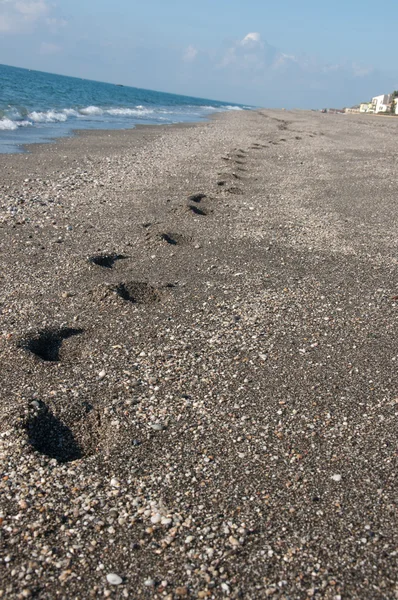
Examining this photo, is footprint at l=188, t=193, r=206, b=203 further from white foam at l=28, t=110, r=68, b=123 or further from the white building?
the white building

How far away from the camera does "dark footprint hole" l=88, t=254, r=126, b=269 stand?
642cm

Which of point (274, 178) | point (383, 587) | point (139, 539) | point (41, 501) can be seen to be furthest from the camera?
point (274, 178)

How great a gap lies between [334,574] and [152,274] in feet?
13.4

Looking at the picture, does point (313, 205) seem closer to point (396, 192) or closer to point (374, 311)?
point (396, 192)

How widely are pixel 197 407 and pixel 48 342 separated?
1598 mm

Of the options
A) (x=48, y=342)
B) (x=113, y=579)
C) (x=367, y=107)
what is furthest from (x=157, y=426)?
(x=367, y=107)

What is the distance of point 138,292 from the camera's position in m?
5.64

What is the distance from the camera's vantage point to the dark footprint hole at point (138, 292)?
550cm

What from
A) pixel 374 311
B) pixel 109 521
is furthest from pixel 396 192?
pixel 109 521

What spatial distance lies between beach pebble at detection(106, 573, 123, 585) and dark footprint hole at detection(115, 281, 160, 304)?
10.5 feet

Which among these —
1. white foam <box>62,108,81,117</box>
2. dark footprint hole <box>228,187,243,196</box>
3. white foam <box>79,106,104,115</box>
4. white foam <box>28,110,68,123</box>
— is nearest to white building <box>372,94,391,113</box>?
white foam <box>79,106,104,115</box>

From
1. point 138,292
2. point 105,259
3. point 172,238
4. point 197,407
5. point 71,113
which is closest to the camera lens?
point 197,407

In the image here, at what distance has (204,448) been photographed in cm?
333

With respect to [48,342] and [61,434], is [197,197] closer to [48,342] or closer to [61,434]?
[48,342]
